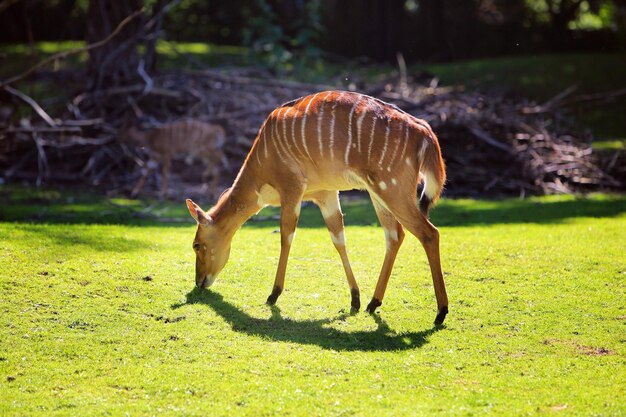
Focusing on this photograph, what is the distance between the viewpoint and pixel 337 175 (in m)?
6.87

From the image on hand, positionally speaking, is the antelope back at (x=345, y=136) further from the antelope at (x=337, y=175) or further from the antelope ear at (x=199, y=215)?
the antelope ear at (x=199, y=215)

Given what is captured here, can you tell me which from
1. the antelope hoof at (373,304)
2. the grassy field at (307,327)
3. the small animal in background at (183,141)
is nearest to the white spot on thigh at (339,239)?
the grassy field at (307,327)

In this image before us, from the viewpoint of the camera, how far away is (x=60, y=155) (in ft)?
Result: 43.8

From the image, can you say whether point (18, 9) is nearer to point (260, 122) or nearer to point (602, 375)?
point (260, 122)

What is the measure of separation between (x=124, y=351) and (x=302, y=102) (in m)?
2.66

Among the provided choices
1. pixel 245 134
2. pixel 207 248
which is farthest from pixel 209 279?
pixel 245 134


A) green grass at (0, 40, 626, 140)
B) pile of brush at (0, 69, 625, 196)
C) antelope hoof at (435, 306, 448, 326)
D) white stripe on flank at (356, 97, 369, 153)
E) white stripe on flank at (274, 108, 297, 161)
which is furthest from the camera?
green grass at (0, 40, 626, 140)

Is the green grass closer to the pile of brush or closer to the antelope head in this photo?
the pile of brush

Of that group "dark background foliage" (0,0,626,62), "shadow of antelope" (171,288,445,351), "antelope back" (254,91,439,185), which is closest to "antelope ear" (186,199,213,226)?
"antelope back" (254,91,439,185)

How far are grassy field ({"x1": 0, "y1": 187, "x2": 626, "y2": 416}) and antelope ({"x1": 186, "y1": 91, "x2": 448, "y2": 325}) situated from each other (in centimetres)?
37

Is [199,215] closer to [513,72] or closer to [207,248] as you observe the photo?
[207,248]

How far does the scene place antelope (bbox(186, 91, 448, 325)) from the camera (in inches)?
257

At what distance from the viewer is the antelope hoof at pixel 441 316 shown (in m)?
6.50

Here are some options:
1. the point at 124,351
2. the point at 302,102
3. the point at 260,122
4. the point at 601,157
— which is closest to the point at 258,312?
the point at 124,351
